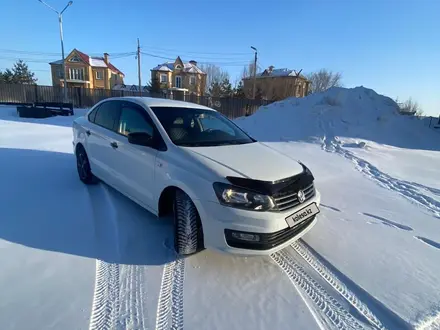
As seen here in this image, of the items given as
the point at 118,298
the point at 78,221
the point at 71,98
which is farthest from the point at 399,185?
the point at 71,98

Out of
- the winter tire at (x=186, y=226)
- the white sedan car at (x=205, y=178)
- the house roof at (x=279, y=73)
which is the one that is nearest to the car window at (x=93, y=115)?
the white sedan car at (x=205, y=178)

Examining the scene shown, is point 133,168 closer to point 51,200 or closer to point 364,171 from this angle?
point 51,200

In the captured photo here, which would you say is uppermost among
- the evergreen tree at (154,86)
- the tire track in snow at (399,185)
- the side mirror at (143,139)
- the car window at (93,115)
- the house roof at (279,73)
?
the house roof at (279,73)

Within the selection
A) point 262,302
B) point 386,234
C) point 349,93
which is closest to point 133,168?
point 262,302

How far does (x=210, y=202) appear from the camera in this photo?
7.43ft

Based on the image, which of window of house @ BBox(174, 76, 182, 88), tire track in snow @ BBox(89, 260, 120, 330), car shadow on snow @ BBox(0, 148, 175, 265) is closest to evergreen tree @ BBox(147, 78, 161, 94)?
window of house @ BBox(174, 76, 182, 88)

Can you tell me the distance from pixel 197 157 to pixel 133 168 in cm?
108

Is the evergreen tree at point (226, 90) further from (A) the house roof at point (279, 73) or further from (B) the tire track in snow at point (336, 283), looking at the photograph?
(B) the tire track in snow at point (336, 283)

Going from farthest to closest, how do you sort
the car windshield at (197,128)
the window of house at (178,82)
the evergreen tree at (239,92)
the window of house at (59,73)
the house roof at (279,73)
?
1. the window of house at (178,82)
2. the window of house at (59,73)
3. the house roof at (279,73)
4. the evergreen tree at (239,92)
5. the car windshield at (197,128)

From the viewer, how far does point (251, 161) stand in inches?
105

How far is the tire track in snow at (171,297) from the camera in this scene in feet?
Result: 6.19

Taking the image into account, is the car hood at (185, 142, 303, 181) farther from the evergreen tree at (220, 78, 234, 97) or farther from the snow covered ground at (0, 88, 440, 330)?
the evergreen tree at (220, 78, 234, 97)

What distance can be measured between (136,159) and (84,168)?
1.92 m

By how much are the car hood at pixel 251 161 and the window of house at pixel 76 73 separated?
52.7 meters
